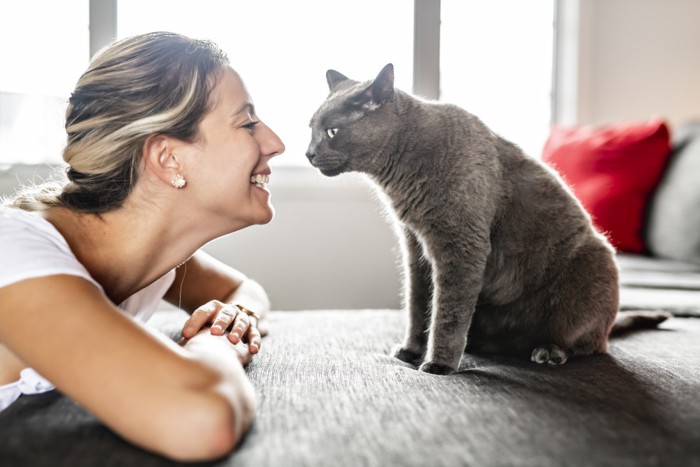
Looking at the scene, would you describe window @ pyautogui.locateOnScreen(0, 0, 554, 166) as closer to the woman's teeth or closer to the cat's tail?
the cat's tail

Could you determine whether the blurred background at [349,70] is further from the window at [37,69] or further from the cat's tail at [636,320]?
the cat's tail at [636,320]

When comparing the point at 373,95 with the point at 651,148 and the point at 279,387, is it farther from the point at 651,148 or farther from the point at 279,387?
the point at 651,148

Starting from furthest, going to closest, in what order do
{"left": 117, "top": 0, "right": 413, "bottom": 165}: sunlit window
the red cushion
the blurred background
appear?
{"left": 117, "top": 0, "right": 413, "bottom": 165}: sunlit window < the blurred background < the red cushion

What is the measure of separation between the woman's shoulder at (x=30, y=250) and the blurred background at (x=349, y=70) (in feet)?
6.26

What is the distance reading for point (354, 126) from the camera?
143 cm

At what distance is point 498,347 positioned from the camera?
1.36 metres

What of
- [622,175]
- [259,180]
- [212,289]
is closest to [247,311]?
[212,289]

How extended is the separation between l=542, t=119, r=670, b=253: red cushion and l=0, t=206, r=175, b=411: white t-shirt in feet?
6.63

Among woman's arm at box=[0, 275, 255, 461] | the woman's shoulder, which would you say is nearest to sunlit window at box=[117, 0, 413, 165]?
the woman's shoulder

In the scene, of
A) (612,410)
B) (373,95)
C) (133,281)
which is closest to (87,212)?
(133,281)

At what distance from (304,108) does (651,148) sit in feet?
5.43

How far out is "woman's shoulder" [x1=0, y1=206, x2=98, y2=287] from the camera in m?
0.78

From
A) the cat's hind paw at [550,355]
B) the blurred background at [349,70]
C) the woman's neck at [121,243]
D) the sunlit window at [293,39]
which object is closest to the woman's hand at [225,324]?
the woman's neck at [121,243]

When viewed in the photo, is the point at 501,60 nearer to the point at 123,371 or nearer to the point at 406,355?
the point at 406,355
